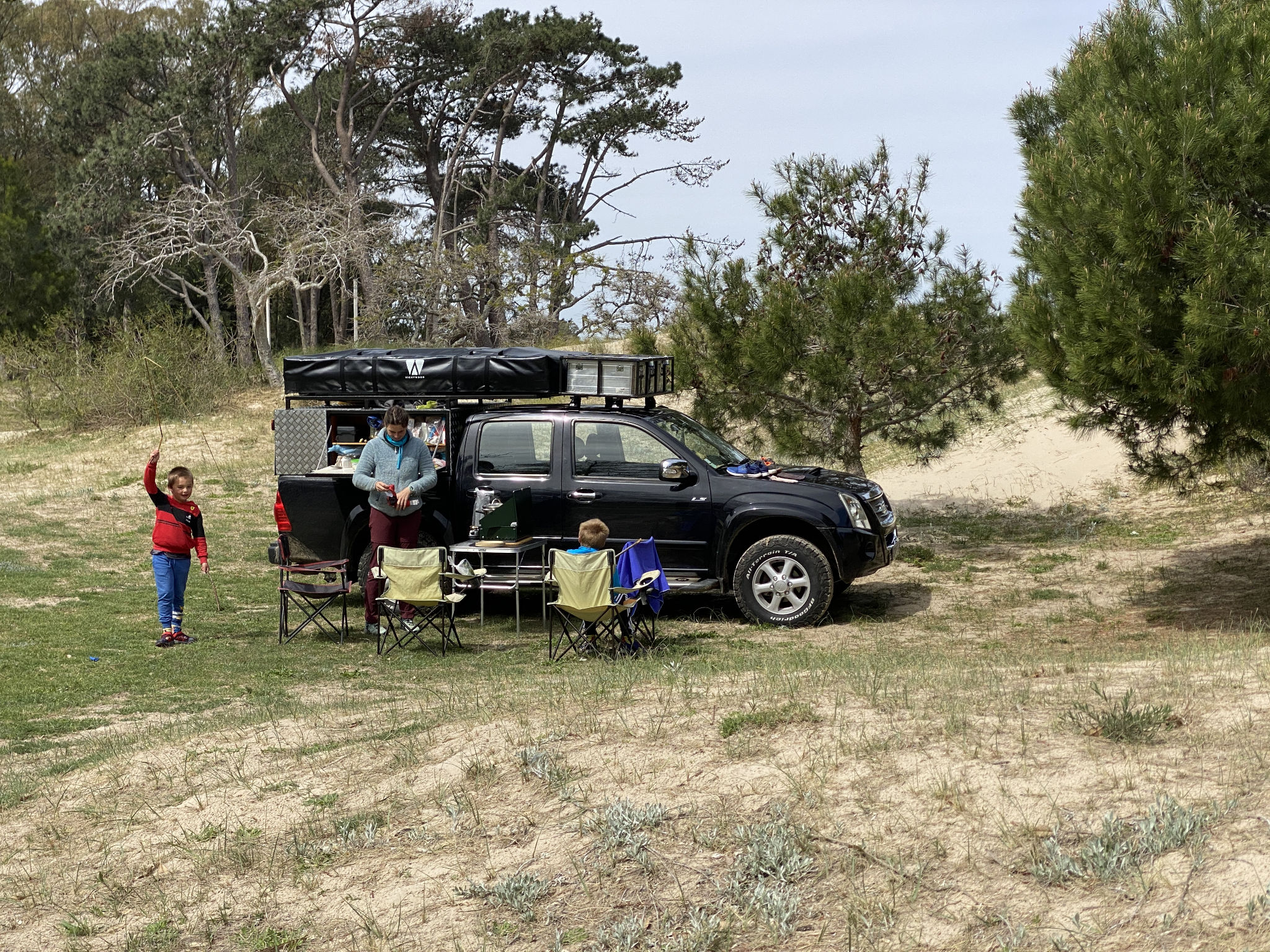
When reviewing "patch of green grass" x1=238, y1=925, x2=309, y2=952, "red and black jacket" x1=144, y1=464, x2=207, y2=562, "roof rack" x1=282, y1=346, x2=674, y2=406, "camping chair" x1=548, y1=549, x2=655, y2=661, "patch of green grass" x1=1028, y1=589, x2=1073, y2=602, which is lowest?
"patch of green grass" x1=238, y1=925, x2=309, y2=952

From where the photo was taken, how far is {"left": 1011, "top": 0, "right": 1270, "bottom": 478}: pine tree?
27.4 feet

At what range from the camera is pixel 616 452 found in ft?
34.0

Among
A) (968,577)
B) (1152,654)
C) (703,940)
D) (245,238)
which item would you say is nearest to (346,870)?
(703,940)

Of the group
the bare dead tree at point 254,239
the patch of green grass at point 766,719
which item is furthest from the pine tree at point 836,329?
the bare dead tree at point 254,239

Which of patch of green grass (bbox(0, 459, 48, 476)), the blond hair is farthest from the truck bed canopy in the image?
patch of green grass (bbox(0, 459, 48, 476))

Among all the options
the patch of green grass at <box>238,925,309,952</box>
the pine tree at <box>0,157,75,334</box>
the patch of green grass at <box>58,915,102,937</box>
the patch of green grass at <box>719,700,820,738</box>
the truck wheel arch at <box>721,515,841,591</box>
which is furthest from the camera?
the pine tree at <box>0,157,75,334</box>

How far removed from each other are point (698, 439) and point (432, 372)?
98.2 inches

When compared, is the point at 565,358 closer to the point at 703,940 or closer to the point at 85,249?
the point at 703,940

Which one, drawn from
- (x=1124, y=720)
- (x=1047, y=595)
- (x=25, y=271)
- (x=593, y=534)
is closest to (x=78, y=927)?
(x=1124, y=720)

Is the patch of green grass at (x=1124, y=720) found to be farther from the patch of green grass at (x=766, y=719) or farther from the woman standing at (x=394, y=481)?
the woman standing at (x=394, y=481)

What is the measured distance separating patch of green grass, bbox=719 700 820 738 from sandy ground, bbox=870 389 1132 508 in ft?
38.8

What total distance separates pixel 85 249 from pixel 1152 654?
39146 millimetres

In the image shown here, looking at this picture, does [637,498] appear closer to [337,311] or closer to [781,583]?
[781,583]

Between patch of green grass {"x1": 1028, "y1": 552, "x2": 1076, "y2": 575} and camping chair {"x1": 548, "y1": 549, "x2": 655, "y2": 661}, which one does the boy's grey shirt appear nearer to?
camping chair {"x1": 548, "y1": 549, "x2": 655, "y2": 661}
